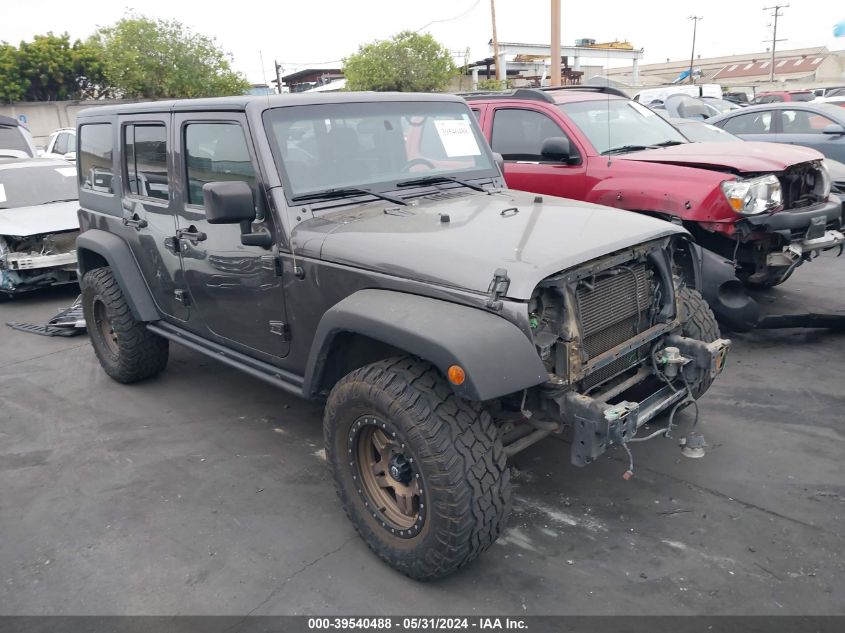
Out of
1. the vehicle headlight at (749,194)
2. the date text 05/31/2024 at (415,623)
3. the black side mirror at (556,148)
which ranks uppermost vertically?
the black side mirror at (556,148)

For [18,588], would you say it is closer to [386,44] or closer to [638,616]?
[638,616]

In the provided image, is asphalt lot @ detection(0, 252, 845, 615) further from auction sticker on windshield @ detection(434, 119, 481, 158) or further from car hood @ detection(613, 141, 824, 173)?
auction sticker on windshield @ detection(434, 119, 481, 158)

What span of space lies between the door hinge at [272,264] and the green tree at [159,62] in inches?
1148

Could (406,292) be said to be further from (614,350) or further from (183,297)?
(183,297)

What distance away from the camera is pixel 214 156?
3785mm

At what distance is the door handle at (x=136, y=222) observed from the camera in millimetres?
4434

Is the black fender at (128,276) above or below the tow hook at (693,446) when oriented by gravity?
above

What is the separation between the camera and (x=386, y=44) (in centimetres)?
3039

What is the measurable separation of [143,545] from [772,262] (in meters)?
4.82

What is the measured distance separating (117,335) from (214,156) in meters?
1.90

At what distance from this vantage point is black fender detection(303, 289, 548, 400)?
8.21ft

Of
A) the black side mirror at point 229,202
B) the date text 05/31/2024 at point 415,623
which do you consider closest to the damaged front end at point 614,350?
the date text 05/31/2024 at point 415,623

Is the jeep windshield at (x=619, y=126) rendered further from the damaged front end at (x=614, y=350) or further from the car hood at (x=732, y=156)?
the damaged front end at (x=614, y=350)

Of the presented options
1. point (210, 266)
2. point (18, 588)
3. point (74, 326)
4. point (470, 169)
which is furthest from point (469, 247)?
point (74, 326)
